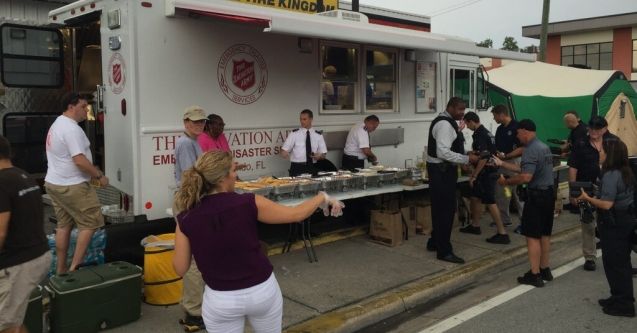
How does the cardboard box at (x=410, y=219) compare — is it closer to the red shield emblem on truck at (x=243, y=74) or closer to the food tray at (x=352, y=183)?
the food tray at (x=352, y=183)

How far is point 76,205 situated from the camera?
5.02 m

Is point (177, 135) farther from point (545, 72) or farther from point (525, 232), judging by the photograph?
point (545, 72)

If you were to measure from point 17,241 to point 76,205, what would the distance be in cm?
184

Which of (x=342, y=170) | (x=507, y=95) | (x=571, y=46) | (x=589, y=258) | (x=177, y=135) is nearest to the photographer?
(x=177, y=135)

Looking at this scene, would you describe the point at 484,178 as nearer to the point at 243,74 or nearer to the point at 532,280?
the point at 532,280

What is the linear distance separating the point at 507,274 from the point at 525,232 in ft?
2.94

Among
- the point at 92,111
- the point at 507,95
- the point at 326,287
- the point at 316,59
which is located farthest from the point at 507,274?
the point at 507,95

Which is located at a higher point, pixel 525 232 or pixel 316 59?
pixel 316 59

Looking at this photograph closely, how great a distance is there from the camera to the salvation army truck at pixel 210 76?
5.63 metres

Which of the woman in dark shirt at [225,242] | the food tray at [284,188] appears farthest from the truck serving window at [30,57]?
the woman in dark shirt at [225,242]

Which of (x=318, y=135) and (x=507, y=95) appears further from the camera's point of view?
(x=507, y=95)

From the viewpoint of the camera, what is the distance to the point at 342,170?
24.9ft

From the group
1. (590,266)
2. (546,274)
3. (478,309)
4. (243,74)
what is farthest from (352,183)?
(590,266)

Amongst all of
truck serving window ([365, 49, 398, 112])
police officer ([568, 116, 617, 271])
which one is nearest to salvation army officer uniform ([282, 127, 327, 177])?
truck serving window ([365, 49, 398, 112])
